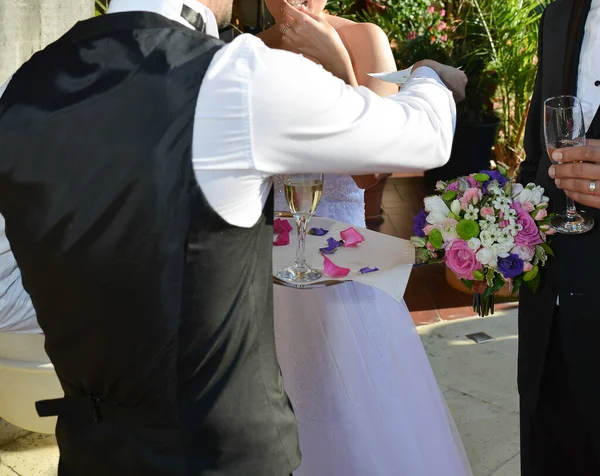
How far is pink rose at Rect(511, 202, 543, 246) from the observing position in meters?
1.96

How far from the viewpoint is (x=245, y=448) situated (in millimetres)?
1430

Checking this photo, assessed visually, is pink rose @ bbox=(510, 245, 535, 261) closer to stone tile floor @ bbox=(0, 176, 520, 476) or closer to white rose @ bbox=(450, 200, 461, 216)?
white rose @ bbox=(450, 200, 461, 216)

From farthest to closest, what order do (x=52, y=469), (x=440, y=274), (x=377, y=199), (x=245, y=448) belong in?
(x=377, y=199)
(x=440, y=274)
(x=52, y=469)
(x=245, y=448)

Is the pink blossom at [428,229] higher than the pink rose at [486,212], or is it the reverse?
the pink rose at [486,212]

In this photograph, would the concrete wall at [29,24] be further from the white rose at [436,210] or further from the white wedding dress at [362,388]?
the white rose at [436,210]

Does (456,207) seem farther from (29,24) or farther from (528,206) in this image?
(29,24)

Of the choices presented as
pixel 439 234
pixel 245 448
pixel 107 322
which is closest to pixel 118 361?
pixel 107 322

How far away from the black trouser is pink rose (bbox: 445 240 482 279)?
0.43 m

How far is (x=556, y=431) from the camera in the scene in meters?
2.38

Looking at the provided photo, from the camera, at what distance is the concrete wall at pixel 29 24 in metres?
3.53

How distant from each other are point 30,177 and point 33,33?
2.61 meters

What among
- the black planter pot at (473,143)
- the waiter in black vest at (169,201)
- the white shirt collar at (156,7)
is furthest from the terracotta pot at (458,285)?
the white shirt collar at (156,7)

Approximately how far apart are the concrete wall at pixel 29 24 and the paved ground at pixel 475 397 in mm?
1721

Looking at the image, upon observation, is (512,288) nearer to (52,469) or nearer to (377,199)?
(52,469)
